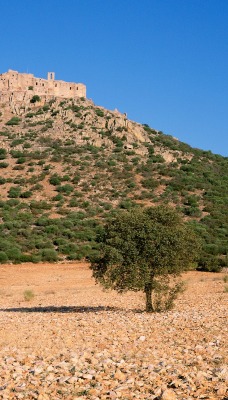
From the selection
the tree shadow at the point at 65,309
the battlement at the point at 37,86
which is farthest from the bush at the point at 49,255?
the battlement at the point at 37,86

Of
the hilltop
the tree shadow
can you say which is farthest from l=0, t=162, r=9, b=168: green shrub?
the tree shadow

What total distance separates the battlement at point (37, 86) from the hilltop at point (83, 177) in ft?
9.10

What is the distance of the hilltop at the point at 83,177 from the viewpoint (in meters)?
43.4

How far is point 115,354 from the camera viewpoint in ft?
32.5

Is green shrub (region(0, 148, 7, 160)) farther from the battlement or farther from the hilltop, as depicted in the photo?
the battlement

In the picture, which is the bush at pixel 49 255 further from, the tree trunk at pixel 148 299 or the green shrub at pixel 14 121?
the green shrub at pixel 14 121

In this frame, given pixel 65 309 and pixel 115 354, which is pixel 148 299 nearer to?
pixel 65 309

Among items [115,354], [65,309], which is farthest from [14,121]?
[115,354]

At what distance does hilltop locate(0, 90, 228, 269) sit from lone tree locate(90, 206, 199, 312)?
19.1 meters

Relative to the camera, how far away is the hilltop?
143 feet

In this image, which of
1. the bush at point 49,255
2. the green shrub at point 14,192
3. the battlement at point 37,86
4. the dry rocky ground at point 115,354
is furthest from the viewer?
the battlement at point 37,86

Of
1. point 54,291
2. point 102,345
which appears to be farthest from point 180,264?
point 54,291

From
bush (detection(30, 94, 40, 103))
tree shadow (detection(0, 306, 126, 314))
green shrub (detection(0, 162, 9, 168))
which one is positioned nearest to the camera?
tree shadow (detection(0, 306, 126, 314))

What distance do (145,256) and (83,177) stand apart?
41.5 metres
